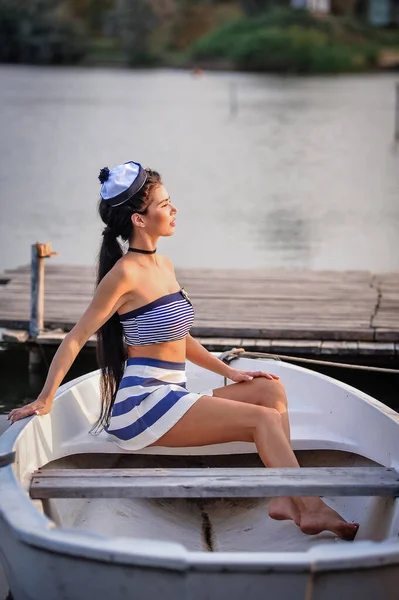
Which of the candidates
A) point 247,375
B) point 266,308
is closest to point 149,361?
point 247,375

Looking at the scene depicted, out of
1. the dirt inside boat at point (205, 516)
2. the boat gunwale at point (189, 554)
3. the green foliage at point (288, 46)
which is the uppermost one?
the green foliage at point (288, 46)

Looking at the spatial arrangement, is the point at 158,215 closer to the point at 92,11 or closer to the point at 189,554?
the point at 189,554

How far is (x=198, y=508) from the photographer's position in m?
4.26

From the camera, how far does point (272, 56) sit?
7038 centimetres

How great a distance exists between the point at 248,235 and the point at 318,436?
403 inches

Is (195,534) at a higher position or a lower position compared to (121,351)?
lower

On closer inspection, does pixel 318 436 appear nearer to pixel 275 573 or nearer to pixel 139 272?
pixel 139 272

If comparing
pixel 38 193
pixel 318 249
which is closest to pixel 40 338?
pixel 318 249

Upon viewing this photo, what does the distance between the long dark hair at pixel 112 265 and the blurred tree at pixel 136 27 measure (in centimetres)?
7335

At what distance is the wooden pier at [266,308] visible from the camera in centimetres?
661

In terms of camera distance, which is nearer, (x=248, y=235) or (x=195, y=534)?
(x=195, y=534)

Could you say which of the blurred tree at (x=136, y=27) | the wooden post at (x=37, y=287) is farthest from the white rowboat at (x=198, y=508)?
the blurred tree at (x=136, y=27)

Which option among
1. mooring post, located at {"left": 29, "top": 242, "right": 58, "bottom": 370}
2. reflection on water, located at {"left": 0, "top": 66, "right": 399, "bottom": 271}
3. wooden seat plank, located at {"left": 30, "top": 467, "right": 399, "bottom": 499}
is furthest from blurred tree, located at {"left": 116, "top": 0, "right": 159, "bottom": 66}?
wooden seat plank, located at {"left": 30, "top": 467, "right": 399, "bottom": 499}

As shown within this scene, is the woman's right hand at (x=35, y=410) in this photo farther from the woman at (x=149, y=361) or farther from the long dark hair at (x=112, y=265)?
the long dark hair at (x=112, y=265)
